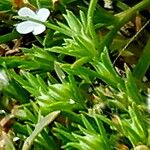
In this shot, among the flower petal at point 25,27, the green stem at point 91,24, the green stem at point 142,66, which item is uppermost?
the flower petal at point 25,27

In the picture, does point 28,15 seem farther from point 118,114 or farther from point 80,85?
point 118,114

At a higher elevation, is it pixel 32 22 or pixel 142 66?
pixel 32 22

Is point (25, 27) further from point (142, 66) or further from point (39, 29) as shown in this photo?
point (142, 66)

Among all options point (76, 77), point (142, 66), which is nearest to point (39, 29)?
point (76, 77)

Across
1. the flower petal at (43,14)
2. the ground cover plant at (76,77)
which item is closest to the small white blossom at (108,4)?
the ground cover plant at (76,77)

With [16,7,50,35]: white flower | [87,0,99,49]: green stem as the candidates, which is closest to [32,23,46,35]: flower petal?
[16,7,50,35]: white flower

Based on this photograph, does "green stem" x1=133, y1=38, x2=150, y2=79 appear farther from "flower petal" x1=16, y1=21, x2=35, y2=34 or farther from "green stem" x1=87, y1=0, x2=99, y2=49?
"flower petal" x1=16, y1=21, x2=35, y2=34

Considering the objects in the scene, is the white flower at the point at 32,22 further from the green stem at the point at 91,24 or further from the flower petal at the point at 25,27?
the green stem at the point at 91,24
